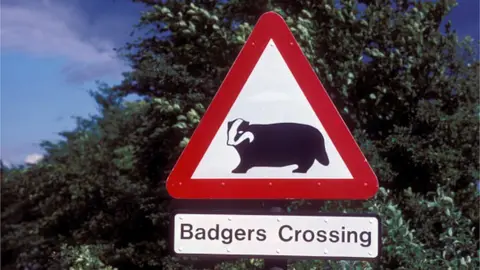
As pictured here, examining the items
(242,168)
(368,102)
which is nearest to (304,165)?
(242,168)

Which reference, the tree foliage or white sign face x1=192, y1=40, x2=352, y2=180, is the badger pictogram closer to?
white sign face x1=192, y1=40, x2=352, y2=180

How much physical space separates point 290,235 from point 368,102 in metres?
6.93

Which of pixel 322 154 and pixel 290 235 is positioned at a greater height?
pixel 322 154

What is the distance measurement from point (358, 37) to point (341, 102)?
A: 0.85 metres

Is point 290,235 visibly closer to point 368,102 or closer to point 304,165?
point 304,165

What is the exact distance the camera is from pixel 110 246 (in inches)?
493

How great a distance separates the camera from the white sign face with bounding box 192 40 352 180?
2686 millimetres

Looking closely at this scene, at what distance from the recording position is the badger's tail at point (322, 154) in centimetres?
270

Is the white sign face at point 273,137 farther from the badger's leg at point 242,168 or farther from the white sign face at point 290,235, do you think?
the white sign face at point 290,235

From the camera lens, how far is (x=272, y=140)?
2707 millimetres

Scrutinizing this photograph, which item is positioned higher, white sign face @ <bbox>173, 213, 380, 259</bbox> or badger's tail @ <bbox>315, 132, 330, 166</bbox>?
badger's tail @ <bbox>315, 132, 330, 166</bbox>

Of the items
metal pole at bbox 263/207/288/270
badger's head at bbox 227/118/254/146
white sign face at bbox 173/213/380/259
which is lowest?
metal pole at bbox 263/207/288/270

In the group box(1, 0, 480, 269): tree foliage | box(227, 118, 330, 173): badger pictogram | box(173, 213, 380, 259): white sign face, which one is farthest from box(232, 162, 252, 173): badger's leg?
box(1, 0, 480, 269): tree foliage

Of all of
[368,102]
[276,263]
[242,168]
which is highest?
[368,102]
